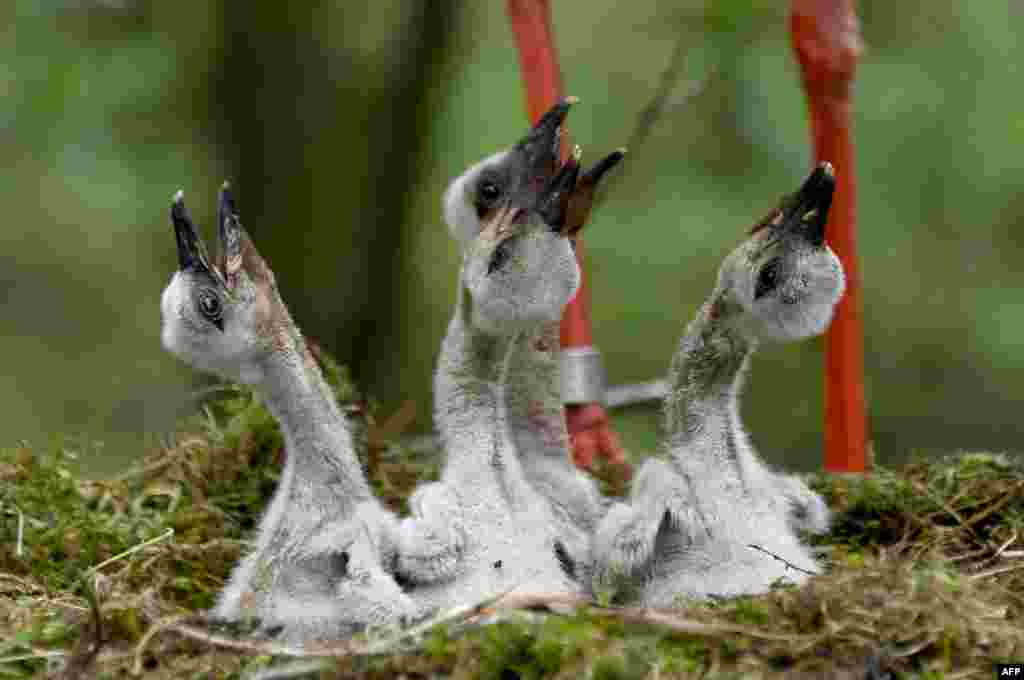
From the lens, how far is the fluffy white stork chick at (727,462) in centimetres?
246

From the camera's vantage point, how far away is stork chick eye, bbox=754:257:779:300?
98.3 inches

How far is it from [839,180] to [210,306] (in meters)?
1.59

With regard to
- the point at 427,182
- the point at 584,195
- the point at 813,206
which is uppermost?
the point at 427,182

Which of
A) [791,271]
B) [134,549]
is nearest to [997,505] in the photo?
[791,271]

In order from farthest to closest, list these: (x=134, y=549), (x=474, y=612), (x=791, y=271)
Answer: (x=134, y=549), (x=791, y=271), (x=474, y=612)

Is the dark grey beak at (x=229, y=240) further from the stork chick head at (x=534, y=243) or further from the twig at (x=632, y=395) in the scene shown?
the twig at (x=632, y=395)

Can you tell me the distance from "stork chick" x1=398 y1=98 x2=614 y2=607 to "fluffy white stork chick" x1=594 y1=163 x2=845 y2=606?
157mm

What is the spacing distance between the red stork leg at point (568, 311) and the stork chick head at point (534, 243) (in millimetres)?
662

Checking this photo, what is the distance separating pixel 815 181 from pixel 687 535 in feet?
2.18

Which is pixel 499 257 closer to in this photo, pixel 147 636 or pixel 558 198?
pixel 558 198

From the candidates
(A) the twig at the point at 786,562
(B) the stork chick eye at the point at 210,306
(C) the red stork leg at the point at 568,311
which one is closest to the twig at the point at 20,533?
(B) the stork chick eye at the point at 210,306

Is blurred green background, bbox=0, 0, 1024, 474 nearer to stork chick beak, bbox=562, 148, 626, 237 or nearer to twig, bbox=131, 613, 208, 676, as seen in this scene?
stork chick beak, bbox=562, 148, 626, 237

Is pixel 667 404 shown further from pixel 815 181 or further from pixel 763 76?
pixel 763 76

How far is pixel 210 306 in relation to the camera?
95.6 inches
